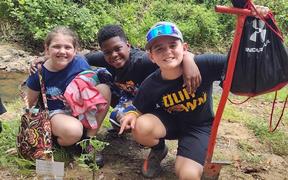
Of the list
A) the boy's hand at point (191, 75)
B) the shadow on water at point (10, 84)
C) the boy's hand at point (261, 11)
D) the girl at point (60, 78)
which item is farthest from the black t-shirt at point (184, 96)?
the shadow on water at point (10, 84)

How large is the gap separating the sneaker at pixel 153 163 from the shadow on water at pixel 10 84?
113 inches

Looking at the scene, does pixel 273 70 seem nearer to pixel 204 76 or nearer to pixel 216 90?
pixel 204 76

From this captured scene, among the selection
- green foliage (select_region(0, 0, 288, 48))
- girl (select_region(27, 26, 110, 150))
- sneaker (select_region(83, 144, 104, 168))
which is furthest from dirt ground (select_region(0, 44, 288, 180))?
green foliage (select_region(0, 0, 288, 48))

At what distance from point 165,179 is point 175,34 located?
1004 mm

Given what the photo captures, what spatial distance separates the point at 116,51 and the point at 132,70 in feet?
0.62

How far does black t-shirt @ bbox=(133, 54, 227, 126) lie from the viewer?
2871mm

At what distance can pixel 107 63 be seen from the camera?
11.2 feet

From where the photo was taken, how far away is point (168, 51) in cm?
278

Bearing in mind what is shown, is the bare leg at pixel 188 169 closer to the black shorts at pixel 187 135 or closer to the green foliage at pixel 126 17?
the black shorts at pixel 187 135

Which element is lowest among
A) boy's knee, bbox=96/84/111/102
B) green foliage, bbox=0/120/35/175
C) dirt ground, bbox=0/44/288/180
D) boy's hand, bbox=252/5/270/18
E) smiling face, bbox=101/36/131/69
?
dirt ground, bbox=0/44/288/180

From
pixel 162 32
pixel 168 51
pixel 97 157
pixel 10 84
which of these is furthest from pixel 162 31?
pixel 10 84

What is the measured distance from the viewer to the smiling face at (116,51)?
3215mm

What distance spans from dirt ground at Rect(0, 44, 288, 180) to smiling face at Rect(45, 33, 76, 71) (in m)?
0.76

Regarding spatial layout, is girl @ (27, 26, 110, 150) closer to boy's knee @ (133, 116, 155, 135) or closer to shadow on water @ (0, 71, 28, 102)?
boy's knee @ (133, 116, 155, 135)
